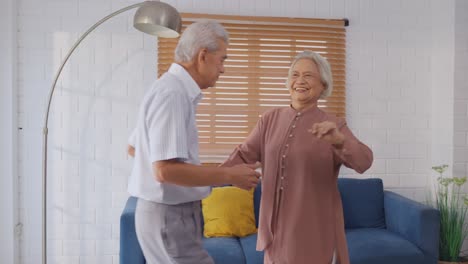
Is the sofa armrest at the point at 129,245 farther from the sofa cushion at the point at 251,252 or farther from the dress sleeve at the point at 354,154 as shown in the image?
the dress sleeve at the point at 354,154

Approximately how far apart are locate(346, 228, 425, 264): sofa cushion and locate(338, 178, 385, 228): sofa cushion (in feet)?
1.31

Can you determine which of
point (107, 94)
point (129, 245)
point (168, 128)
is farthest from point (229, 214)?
point (168, 128)

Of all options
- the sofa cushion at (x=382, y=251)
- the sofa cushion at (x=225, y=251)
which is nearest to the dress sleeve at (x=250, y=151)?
the sofa cushion at (x=225, y=251)

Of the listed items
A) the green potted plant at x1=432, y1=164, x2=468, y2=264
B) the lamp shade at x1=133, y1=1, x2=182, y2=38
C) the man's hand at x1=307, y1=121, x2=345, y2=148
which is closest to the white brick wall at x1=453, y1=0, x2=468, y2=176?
the green potted plant at x1=432, y1=164, x2=468, y2=264

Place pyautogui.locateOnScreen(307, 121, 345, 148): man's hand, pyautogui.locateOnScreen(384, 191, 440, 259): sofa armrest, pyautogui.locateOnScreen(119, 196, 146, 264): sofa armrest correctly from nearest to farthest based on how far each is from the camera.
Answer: pyautogui.locateOnScreen(307, 121, 345, 148): man's hand < pyautogui.locateOnScreen(119, 196, 146, 264): sofa armrest < pyautogui.locateOnScreen(384, 191, 440, 259): sofa armrest

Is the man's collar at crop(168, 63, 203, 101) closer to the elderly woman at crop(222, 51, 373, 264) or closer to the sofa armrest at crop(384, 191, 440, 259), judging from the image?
the elderly woman at crop(222, 51, 373, 264)

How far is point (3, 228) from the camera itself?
11.7ft

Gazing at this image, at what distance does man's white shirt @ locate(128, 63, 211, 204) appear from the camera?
1442mm

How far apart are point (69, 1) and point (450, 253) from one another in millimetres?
3850

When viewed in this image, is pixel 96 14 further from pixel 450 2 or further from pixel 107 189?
pixel 450 2

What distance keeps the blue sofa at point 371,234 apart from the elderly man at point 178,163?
1.40m

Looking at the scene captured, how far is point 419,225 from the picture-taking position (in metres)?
3.20

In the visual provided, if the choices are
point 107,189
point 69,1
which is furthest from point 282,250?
point 69,1

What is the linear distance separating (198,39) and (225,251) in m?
1.83
